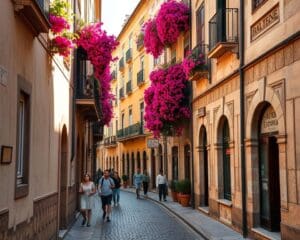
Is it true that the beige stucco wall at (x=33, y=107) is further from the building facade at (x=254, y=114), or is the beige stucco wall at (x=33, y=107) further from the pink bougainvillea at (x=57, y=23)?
the building facade at (x=254, y=114)

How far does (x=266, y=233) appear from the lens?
12312 mm


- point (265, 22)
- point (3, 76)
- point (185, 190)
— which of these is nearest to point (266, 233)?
point (265, 22)

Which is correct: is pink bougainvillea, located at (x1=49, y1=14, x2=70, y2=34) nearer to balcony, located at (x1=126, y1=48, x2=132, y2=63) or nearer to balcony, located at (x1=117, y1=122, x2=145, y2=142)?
balcony, located at (x1=117, y1=122, x2=145, y2=142)

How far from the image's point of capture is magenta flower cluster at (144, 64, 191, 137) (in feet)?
76.8

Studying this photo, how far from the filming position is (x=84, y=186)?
56.4ft

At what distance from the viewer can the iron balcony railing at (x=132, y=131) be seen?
39.1 meters

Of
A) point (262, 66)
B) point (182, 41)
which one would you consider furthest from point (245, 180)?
point (182, 41)

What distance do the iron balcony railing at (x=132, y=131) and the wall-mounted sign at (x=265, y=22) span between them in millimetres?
26008

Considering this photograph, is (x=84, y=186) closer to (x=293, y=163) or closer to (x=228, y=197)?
(x=228, y=197)

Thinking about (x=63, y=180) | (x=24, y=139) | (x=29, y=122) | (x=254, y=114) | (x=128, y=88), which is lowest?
(x=63, y=180)

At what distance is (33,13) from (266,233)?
751 cm

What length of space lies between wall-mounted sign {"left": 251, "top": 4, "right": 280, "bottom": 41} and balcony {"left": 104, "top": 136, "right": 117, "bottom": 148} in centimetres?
4028

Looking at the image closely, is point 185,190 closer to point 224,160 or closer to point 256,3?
point 224,160

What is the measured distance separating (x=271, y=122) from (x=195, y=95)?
9531 millimetres
